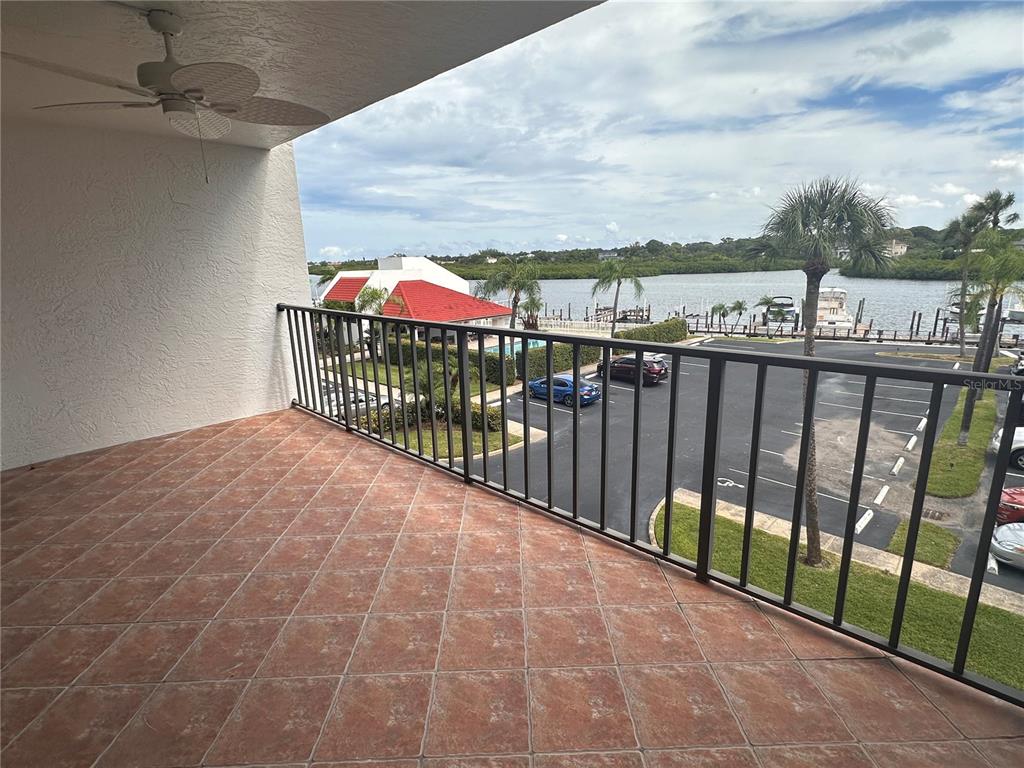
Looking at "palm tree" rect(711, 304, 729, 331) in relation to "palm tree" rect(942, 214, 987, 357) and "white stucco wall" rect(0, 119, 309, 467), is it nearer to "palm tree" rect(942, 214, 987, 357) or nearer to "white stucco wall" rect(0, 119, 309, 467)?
"palm tree" rect(942, 214, 987, 357)

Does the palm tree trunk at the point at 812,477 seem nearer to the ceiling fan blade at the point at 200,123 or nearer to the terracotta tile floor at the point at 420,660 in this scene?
the terracotta tile floor at the point at 420,660

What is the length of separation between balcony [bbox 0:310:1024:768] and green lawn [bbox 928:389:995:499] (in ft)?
35.9

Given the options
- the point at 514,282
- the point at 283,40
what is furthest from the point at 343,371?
the point at 514,282

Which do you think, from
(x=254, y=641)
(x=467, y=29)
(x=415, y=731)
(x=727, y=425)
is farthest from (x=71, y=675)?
(x=727, y=425)

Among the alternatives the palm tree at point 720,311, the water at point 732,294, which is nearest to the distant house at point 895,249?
the water at point 732,294

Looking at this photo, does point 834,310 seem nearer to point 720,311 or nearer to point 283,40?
point 720,311

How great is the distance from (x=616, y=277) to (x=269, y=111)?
26.5 metres

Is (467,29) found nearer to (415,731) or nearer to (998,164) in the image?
(415,731)

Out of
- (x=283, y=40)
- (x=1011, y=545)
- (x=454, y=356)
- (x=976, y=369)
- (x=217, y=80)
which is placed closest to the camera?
(x=217, y=80)

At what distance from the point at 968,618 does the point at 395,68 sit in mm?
2944

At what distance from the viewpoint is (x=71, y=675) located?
4.67ft

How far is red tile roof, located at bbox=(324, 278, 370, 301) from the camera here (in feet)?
76.7

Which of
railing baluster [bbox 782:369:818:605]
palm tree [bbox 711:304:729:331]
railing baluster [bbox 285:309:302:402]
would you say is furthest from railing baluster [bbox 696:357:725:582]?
palm tree [bbox 711:304:729:331]

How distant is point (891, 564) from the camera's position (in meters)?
7.43
